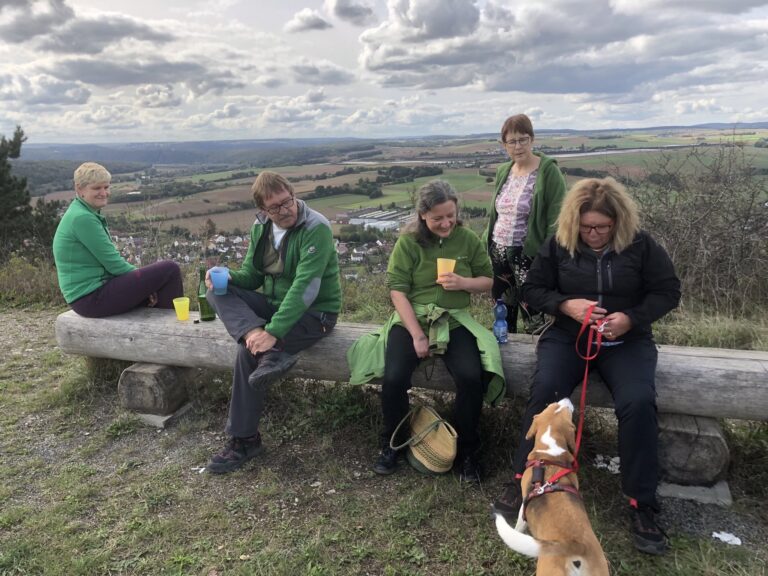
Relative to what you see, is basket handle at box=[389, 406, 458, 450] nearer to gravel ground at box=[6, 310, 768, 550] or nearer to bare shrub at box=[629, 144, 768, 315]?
gravel ground at box=[6, 310, 768, 550]

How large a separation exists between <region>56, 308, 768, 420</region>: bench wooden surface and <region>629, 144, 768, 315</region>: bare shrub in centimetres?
298

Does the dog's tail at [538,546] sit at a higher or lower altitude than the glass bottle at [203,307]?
lower

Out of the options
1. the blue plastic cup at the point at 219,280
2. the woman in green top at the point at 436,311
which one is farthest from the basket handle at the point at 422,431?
the blue plastic cup at the point at 219,280

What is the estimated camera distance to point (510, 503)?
9.06ft

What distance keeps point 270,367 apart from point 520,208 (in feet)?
7.03

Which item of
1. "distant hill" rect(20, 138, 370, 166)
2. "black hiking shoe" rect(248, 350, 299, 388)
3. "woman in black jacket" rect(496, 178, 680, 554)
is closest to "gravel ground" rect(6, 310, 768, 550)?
"woman in black jacket" rect(496, 178, 680, 554)

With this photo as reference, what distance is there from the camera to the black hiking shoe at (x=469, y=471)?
3086 millimetres

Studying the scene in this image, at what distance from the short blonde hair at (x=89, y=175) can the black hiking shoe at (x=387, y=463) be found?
303cm

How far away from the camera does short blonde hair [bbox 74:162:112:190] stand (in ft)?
13.0

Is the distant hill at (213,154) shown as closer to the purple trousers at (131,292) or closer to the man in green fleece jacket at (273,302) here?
the purple trousers at (131,292)

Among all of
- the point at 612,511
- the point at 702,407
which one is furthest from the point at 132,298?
the point at 702,407

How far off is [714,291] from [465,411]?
429 cm

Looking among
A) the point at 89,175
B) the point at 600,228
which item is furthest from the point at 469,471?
the point at 89,175

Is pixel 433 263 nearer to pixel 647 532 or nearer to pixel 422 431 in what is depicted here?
pixel 422 431
